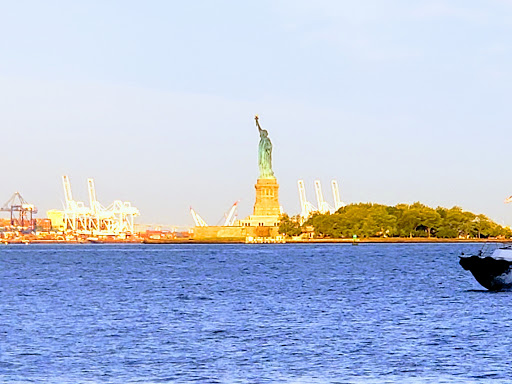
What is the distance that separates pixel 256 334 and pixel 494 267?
82.0 feet

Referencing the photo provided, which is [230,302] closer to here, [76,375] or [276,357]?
[276,357]

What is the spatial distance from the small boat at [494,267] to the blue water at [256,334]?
95 cm

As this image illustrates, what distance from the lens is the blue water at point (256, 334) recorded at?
40.1m

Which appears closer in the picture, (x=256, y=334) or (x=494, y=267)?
(x=256, y=334)

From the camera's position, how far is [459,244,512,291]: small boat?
235 feet

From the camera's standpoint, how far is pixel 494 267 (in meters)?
72.4

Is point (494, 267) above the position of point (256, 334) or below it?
above

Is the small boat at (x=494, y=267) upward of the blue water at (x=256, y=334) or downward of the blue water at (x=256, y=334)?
upward

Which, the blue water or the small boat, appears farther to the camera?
the small boat

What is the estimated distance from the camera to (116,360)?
43000 mm

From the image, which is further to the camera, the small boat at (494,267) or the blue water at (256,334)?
the small boat at (494,267)

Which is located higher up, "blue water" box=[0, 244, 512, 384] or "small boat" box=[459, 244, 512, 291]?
"small boat" box=[459, 244, 512, 291]

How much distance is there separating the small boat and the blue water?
95 centimetres

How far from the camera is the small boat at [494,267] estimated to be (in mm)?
71750
